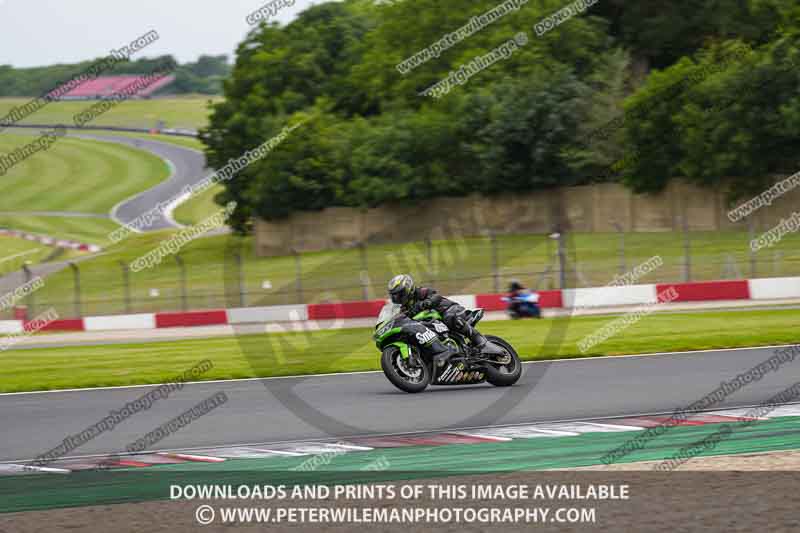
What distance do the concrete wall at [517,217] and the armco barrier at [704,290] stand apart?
11.4 metres

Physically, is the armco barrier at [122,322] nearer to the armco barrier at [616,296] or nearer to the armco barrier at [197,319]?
the armco barrier at [197,319]

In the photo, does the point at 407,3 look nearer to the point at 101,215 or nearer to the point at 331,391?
the point at 101,215

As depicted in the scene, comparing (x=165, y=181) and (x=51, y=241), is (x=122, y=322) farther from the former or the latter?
(x=165, y=181)

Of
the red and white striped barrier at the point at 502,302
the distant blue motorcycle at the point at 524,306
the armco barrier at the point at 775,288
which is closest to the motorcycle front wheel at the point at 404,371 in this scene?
the distant blue motorcycle at the point at 524,306

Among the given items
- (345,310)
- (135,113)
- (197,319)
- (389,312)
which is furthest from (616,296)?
(135,113)

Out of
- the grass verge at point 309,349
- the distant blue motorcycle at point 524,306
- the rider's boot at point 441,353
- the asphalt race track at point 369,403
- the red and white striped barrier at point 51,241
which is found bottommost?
the asphalt race track at point 369,403

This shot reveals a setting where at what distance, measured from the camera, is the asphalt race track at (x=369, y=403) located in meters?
11.3

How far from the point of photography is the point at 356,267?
36531 millimetres

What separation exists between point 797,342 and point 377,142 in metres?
33.0

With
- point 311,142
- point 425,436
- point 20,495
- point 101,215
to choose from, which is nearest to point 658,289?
point 425,436

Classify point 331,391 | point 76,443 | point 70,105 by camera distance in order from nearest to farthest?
point 76,443
point 331,391
point 70,105

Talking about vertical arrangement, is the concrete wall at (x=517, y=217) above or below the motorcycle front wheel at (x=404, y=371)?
above

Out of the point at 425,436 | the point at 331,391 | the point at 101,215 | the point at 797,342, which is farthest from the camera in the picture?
the point at 101,215

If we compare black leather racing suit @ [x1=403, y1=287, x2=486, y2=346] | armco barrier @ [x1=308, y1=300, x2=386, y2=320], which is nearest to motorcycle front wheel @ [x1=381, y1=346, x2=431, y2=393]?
black leather racing suit @ [x1=403, y1=287, x2=486, y2=346]
